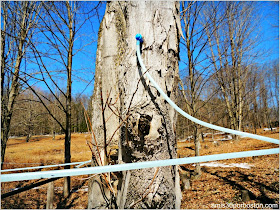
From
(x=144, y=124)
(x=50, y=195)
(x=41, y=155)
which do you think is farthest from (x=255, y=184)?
(x=41, y=155)

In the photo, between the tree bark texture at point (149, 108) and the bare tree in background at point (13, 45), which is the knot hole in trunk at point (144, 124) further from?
the bare tree in background at point (13, 45)

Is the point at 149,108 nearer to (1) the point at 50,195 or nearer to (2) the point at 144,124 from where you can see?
(2) the point at 144,124

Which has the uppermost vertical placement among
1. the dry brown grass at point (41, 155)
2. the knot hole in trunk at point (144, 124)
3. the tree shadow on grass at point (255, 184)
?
the knot hole in trunk at point (144, 124)

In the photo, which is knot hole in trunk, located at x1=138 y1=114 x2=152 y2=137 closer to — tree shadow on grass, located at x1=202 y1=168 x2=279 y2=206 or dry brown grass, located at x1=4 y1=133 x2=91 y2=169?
tree shadow on grass, located at x1=202 y1=168 x2=279 y2=206

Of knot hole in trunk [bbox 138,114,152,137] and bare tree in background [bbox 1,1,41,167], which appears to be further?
bare tree in background [bbox 1,1,41,167]

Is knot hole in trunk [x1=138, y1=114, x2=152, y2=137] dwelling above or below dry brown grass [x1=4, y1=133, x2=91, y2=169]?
above

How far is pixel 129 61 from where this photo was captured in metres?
0.98

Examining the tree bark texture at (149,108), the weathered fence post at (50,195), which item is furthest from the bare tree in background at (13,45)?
the tree bark texture at (149,108)

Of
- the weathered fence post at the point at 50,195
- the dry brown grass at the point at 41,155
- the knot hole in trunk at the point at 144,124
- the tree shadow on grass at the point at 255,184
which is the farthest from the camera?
the dry brown grass at the point at 41,155

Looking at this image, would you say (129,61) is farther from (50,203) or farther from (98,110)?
(50,203)

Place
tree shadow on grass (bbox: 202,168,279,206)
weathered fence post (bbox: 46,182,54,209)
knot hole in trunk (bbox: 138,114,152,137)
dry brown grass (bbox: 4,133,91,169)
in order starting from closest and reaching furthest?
1. knot hole in trunk (bbox: 138,114,152,137)
2. tree shadow on grass (bbox: 202,168,279,206)
3. weathered fence post (bbox: 46,182,54,209)
4. dry brown grass (bbox: 4,133,91,169)

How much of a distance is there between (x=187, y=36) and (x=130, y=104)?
5.03 metres

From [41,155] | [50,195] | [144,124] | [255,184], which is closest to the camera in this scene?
[144,124]

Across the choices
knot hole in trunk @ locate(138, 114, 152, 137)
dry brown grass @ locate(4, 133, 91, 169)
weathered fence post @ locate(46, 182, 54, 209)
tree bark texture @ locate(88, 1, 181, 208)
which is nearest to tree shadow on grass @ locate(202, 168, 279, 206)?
tree bark texture @ locate(88, 1, 181, 208)
